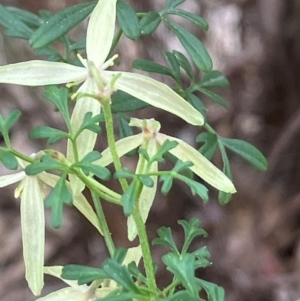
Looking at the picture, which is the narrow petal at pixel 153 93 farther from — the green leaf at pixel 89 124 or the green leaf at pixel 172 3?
the green leaf at pixel 172 3

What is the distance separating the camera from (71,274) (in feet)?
1.37

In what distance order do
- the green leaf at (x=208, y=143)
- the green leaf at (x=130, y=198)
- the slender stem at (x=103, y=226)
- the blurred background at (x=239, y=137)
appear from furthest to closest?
the blurred background at (x=239, y=137) < the green leaf at (x=208, y=143) < the slender stem at (x=103, y=226) < the green leaf at (x=130, y=198)

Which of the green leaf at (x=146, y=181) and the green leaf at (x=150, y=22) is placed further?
the green leaf at (x=150, y=22)

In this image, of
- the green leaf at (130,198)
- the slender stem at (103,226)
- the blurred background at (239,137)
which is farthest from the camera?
the blurred background at (239,137)

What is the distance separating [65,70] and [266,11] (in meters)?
1.00

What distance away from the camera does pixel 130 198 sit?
38 centimetres

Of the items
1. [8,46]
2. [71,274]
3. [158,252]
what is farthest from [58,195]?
[8,46]

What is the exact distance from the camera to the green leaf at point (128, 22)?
0.50m

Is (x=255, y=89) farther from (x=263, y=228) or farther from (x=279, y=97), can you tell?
(x=263, y=228)

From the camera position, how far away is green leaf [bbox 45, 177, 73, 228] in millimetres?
396

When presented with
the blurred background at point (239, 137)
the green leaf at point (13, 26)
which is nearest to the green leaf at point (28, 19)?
the green leaf at point (13, 26)

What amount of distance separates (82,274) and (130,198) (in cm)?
7

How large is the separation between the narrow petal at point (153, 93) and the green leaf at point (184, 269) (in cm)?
11

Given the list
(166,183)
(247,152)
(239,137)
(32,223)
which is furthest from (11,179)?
(239,137)
